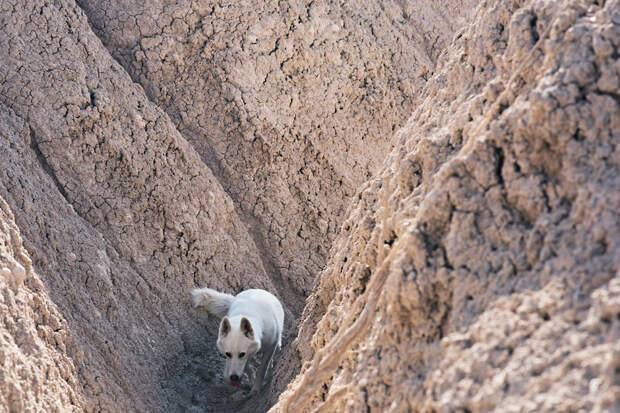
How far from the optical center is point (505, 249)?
353 cm

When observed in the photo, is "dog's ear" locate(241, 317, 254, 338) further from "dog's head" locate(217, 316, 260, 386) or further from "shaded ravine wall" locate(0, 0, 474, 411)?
"shaded ravine wall" locate(0, 0, 474, 411)

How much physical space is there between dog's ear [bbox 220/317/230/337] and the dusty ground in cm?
44

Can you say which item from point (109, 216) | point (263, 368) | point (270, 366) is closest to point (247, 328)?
point (263, 368)

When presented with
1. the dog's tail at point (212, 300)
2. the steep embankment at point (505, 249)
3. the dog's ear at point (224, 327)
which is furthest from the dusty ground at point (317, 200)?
the dog's ear at point (224, 327)

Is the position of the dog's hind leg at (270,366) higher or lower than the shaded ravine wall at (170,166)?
lower

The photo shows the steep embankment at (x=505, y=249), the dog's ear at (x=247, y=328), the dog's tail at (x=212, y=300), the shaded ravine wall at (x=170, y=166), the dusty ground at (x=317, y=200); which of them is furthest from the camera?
the dog's tail at (x=212, y=300)

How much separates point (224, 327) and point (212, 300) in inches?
18.7

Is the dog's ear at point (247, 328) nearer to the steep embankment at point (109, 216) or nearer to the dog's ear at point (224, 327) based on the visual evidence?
the dog's ear at point (224, 327)

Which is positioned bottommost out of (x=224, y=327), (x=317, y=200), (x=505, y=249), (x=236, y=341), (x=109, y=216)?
(x=505, y=249)

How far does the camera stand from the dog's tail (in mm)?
7625

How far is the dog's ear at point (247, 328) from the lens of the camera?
7.25 m

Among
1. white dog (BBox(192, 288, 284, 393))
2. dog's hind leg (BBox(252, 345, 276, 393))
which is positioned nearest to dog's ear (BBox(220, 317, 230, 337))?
white dog (BBox(192, 288, 284, 393))

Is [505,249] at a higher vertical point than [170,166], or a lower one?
lower

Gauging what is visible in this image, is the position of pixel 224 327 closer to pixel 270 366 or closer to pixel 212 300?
pixel 212 300
